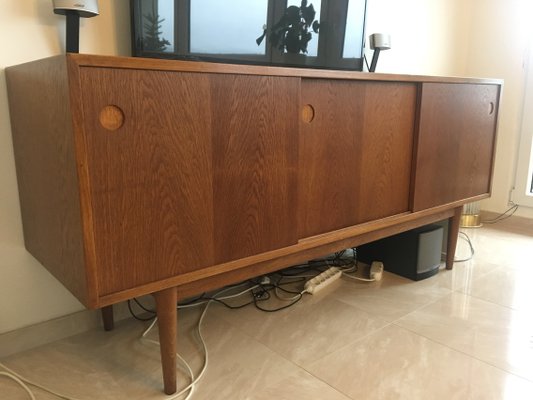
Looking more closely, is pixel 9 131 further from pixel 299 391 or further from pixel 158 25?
pixel 299 391

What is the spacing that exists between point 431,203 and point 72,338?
123cm

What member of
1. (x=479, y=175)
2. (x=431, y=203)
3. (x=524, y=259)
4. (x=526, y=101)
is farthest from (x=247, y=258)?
(x=526, y=101)

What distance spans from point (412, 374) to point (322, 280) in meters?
0.60

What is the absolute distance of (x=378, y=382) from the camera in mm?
1146

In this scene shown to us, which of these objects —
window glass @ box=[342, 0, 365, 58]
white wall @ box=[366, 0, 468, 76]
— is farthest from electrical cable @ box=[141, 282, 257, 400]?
white wall @ box=[366, 0, 468, 76]

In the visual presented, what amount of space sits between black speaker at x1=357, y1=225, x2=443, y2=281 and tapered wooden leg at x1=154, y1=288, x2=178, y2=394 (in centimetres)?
103

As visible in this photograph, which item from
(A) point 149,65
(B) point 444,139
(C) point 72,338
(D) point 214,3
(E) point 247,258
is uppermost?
(D) point 214,3

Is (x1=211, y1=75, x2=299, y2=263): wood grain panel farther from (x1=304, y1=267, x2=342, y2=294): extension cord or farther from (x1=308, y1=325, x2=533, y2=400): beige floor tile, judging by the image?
(x1=304, y1=267, x2=342, y2=294): extension cord

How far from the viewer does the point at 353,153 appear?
1313 millimetres

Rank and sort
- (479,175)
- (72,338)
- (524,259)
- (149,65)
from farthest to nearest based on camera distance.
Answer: (524,259)
(479,175)
(72,338)
(149,65)

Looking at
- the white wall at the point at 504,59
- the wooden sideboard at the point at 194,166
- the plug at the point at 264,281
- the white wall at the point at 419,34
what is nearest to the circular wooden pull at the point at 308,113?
the wooden sideboard at the point at 194,166

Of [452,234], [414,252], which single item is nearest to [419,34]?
[452,234]

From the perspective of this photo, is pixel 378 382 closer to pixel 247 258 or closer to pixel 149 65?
pixel 247 258

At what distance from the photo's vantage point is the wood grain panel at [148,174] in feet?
2.83
